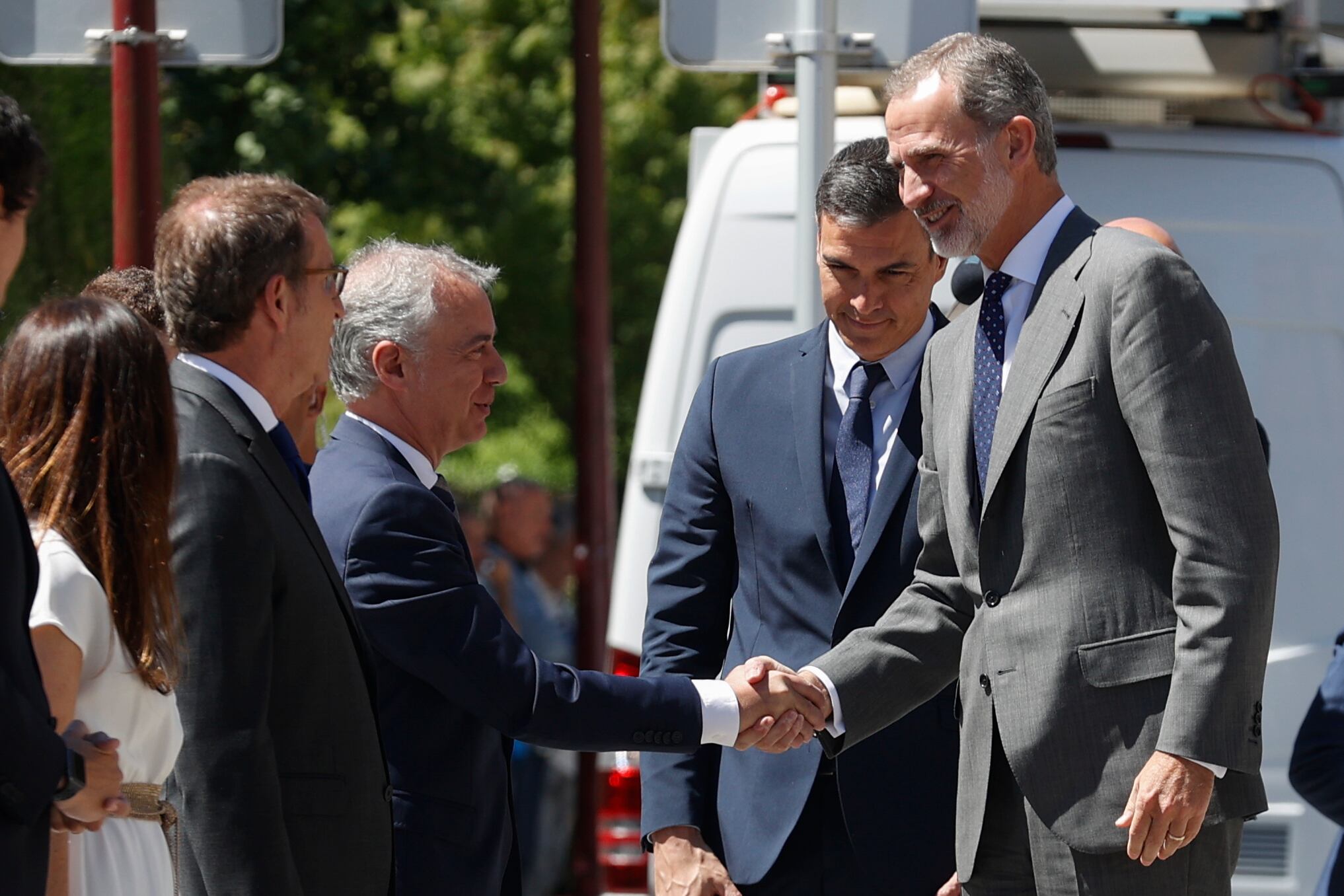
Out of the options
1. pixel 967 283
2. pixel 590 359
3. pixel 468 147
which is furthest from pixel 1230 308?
pixel 468 147

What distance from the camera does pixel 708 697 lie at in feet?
12.0

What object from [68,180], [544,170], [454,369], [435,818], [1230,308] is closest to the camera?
[435,818]

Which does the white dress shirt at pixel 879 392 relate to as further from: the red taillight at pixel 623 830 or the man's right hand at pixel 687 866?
the red taillight at pixel 623 830

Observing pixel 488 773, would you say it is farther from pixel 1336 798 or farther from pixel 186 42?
pixel 186 42

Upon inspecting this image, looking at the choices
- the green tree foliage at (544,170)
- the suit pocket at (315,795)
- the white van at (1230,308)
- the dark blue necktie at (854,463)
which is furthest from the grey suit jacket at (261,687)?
the green tree foliage at (544,170)

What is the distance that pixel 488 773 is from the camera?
11.3ft

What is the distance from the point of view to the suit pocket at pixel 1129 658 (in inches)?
116

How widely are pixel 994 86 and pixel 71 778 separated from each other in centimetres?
184

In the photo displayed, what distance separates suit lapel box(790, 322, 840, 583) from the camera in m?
3.64

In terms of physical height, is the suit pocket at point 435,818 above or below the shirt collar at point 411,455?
below

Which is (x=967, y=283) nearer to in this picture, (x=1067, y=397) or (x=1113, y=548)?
(x=1067, y=397)

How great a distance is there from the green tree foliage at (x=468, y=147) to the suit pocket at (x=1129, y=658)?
15.6 feet

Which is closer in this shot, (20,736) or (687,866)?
(20,736)

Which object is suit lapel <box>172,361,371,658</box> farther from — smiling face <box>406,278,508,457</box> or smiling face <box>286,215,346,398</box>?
smiling face <box>406,278,508,457</box>
